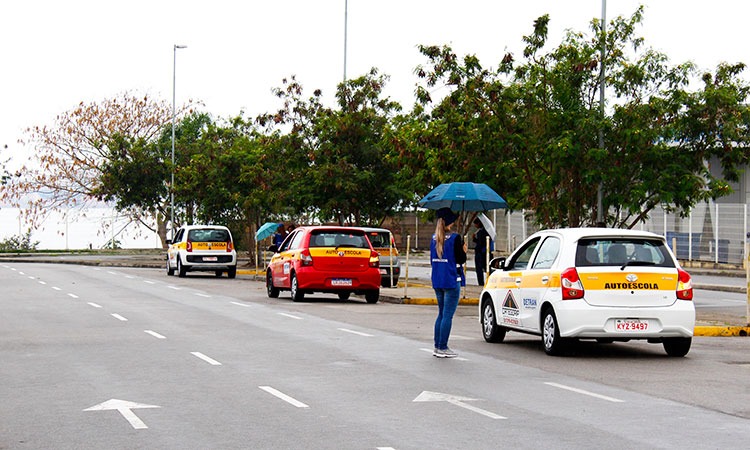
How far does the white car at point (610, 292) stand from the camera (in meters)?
15.3

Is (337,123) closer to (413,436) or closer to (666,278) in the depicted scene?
(666,278)

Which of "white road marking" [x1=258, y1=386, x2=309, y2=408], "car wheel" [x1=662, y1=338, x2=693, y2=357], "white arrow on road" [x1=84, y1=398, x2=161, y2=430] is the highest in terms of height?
"car wheel" [x1=662, y1=338, x2=693, y2=357]

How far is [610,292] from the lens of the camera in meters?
15.3

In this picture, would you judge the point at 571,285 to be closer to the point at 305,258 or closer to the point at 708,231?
the point at 305,258

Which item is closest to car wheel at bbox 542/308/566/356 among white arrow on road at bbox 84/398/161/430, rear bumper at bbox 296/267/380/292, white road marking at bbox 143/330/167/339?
white road marking at bbox 143/330/167/339

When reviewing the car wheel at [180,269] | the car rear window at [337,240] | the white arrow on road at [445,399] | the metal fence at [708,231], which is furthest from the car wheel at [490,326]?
the metal fence at [708,231]

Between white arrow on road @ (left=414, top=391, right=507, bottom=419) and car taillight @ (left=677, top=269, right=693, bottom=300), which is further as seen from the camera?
car taillight @ (left=677, top=269, right=693, bottom=300)

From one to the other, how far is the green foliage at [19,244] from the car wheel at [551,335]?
60368mm

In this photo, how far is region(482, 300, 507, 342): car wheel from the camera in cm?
1755

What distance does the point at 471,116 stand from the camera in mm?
28234

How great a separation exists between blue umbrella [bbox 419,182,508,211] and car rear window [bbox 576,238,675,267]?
28.2ft

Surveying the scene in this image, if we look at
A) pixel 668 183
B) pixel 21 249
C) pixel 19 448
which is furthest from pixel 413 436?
pixel 21 249

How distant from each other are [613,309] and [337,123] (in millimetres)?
24315

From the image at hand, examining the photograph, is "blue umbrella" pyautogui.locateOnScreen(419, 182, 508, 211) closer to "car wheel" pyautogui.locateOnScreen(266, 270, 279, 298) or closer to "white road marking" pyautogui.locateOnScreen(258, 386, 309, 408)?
"car wheel" pyautogui.locateOnScreen(266, 270, 279, 298)
